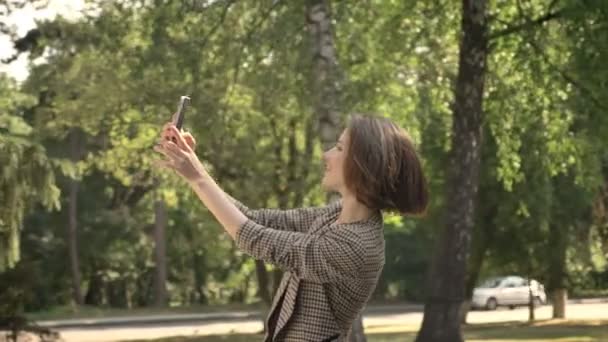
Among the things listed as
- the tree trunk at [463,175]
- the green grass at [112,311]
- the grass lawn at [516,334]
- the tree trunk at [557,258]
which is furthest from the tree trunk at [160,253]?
the tree trunk at [463,175]

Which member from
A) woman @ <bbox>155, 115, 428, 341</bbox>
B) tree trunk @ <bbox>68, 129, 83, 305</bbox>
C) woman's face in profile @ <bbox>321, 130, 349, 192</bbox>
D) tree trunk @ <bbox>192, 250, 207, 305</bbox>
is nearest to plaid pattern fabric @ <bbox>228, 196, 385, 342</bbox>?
woman @ <bbox>155, 115, 428, 341</bbox>

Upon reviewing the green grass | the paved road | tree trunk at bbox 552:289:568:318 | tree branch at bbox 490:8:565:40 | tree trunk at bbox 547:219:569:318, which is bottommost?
the paved road

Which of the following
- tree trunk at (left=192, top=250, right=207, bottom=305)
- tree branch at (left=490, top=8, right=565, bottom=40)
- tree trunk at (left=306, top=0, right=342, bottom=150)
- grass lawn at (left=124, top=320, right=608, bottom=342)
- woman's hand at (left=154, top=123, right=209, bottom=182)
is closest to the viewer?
woman's hand at (left=154, top=123, right=209, bottom=182)

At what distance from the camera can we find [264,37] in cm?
1822

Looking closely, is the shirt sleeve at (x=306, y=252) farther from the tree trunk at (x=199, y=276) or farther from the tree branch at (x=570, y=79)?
the tree trunk at (x=199, y=276)

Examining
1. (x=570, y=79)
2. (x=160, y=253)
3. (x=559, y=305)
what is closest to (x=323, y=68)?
(x=570, y=79)

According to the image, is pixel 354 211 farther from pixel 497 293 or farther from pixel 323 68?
pixel 497 293

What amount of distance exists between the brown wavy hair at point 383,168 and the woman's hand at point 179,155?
15.3 inches

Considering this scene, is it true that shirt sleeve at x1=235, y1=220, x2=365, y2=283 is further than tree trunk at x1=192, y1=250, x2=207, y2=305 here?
No

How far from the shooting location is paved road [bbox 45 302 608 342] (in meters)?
32.4

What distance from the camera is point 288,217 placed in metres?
3.35

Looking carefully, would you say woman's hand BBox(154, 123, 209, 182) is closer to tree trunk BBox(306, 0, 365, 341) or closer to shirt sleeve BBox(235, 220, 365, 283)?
shirt sleeve BBox(235, 220, 365, 283)

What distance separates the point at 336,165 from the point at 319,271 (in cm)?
29

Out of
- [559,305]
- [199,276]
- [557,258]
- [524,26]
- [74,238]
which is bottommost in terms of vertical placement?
[559,305]
